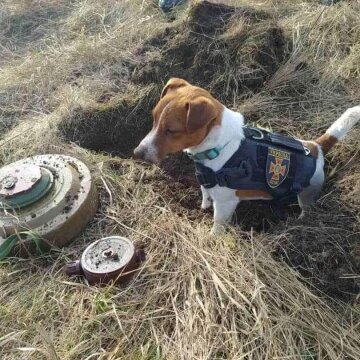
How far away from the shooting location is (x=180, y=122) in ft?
9.25

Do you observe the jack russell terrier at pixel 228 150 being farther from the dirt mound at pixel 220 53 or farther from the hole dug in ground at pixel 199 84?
the dirt mound at pixel 220 53

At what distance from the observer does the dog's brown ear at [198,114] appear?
2730mm

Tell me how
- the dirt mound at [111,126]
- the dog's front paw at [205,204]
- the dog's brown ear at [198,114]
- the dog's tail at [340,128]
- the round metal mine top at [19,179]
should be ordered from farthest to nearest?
the dirt mound at [111,126] < the dog's front paw at [205,204] < the dog's tail at [340,128] < the round metal mine top at [19,179] < the dog's brown ear at [198,114]

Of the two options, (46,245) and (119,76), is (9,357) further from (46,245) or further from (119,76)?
(119,76)

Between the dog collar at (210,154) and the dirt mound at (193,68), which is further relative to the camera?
the dirt mound at (193,68)

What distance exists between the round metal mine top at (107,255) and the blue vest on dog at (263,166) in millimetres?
682

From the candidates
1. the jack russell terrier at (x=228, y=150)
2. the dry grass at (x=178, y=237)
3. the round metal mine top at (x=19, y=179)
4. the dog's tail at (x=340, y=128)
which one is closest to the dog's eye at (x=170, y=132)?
the jack russell terrier at (x=228, y=150)

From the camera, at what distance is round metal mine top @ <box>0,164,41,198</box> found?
3092 millimetres

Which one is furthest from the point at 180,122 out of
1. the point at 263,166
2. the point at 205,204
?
the point at 205,204

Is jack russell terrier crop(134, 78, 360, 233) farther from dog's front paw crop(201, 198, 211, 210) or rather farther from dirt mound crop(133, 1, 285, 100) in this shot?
dirt mound crop(133, 1, 285, 100)

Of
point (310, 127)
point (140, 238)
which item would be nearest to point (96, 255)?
point (140, 238)

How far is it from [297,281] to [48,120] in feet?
9.36

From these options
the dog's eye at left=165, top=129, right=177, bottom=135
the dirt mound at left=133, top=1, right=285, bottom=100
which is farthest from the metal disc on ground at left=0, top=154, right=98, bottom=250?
the dirt mound at left=133, top=1, right=285, bottom=100

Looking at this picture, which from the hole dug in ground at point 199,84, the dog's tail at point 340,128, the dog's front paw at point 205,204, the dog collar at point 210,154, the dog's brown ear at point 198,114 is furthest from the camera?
the dog's front paw at point 205,204
